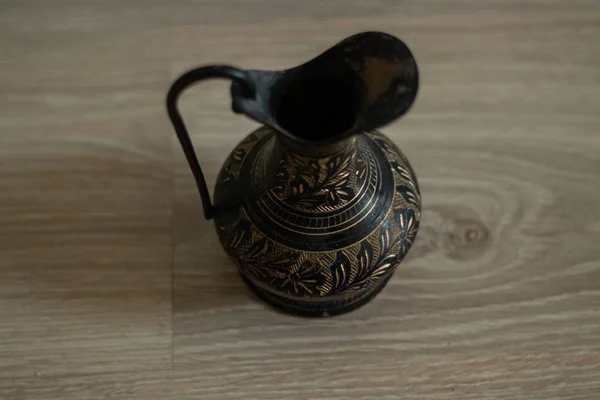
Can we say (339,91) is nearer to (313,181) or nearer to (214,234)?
(313,181)

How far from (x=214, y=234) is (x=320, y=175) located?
300 millimetres

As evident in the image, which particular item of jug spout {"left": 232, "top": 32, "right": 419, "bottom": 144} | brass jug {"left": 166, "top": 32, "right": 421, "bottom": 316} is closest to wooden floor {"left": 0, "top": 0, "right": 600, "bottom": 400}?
brass jug {"left": 166, "top": 32, "right": 421, "bottom": 316}

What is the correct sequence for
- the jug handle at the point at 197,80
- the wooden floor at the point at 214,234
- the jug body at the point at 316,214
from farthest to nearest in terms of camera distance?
the wooden floor at the point at 214,234 → the jug body at the point at 316,214 → the jug handle at the point at 197,80

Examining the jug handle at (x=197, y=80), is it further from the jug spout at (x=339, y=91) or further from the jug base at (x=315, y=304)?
the jug base at (x=315, y=304)

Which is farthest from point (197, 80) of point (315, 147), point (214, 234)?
point (214, 234)

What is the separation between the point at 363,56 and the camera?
601 millimetres

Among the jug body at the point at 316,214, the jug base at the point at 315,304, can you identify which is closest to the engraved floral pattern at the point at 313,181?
the jug body at the point at 316,214

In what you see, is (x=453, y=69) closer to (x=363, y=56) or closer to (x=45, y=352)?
(x=363, y=56)

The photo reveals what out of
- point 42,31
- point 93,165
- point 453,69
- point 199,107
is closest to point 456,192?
point 453,69

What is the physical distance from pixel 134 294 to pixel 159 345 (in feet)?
0.24

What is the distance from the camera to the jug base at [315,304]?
0.85 metres

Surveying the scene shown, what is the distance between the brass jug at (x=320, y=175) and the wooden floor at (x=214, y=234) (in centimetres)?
15

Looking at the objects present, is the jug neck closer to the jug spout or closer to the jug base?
the jug spout

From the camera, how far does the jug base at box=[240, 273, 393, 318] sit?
85 cm
